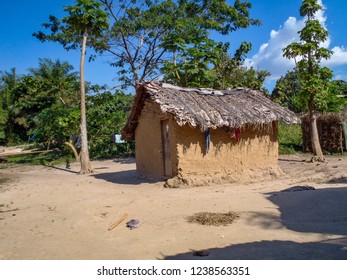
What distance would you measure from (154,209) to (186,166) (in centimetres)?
268

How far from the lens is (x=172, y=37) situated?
20406 millimetres

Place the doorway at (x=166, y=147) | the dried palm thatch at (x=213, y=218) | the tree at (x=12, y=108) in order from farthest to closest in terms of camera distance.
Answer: the tree at (x=12, y=108)
the doorway at (x=166, y=147)
the dried palm thatch at (x=213, y=218)

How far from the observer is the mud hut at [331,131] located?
16.6 metres

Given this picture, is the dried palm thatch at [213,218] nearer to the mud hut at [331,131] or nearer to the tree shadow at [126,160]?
the tree shadow at [126,160]

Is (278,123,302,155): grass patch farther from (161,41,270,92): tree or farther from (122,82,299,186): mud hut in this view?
(122,82,299,186): mud hut

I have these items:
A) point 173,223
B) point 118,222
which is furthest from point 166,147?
point 173,223

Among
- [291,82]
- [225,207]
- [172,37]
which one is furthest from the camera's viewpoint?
[291,82]

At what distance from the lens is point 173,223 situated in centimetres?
573

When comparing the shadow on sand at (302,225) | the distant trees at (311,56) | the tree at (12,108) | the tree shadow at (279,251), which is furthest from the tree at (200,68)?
the tree at (12,108)

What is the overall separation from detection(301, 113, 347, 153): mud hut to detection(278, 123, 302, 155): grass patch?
902 millimetres

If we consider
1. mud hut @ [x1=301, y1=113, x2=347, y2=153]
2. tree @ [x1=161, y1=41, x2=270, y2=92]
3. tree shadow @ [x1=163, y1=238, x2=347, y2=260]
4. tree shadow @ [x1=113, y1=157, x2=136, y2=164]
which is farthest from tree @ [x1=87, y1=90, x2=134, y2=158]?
tree shadow @ [x1=163, y1=238, x2=347, y2=260]

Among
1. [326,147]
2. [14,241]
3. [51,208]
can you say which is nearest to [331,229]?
[14,241]
